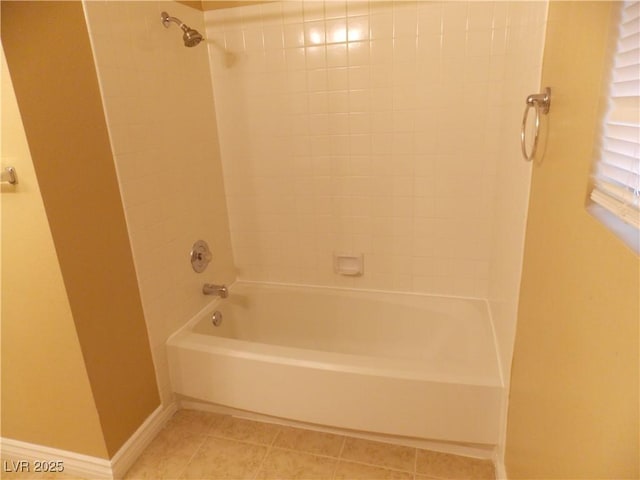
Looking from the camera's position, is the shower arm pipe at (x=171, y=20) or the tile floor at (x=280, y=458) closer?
the tile floor at (x=280, y=458)

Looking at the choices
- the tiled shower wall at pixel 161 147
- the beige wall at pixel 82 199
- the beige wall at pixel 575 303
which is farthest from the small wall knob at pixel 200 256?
the beige wall at pixel 575 303

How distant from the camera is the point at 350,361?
1.63m

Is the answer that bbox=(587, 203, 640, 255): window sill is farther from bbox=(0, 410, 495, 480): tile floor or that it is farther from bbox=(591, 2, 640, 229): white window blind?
bbox=(0, 410, 495, 480): tile floor

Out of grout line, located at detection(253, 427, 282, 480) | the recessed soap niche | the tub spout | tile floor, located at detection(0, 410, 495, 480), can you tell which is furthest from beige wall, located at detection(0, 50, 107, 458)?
the recessed soap niche

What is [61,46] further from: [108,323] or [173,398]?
[173,398]

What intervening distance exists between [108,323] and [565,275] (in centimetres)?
153

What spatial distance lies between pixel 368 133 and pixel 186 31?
3.12ft

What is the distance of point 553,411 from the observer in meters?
0.89

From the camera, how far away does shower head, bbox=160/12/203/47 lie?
5.70 feet

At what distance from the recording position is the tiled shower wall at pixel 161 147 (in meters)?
1.55

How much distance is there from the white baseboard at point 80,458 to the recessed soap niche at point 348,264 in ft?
3.87

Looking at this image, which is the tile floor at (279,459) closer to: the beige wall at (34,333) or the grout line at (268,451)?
the grout line at (268,451)

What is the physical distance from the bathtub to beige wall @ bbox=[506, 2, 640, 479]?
0.37 m

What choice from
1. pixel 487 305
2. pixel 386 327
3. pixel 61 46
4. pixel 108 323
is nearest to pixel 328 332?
pixel 386 327
